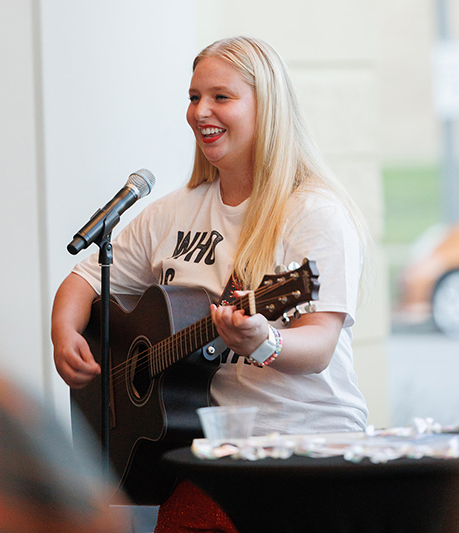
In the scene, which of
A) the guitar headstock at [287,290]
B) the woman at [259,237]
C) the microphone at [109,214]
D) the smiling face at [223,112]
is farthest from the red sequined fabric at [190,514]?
the smiling face at [223,112]

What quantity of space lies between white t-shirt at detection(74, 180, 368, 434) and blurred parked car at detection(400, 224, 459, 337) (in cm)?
371

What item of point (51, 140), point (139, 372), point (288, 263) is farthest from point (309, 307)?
point (51, 140)

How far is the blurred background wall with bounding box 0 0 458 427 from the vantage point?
2.65 metres

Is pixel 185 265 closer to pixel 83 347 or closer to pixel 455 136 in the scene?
pixel 83 347

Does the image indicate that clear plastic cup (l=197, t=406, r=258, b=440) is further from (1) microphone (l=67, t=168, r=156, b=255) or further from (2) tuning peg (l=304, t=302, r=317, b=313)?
(1) microphone (l=67, t=168, r=156, b=255)

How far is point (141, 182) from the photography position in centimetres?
170

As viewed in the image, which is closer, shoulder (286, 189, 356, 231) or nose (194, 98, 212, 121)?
shoulder (286, 189, 356, 231)

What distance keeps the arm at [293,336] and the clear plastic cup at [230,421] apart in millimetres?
304

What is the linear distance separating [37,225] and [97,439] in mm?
1068

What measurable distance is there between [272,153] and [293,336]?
0.52 m

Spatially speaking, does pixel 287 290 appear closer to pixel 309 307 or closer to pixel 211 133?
pixel 309 307

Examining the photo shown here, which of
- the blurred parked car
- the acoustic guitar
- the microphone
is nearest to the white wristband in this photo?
the acoustic guitar

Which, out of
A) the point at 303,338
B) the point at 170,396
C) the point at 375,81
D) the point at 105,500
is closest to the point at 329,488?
the point at 105,500

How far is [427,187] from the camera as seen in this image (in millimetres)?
7344
